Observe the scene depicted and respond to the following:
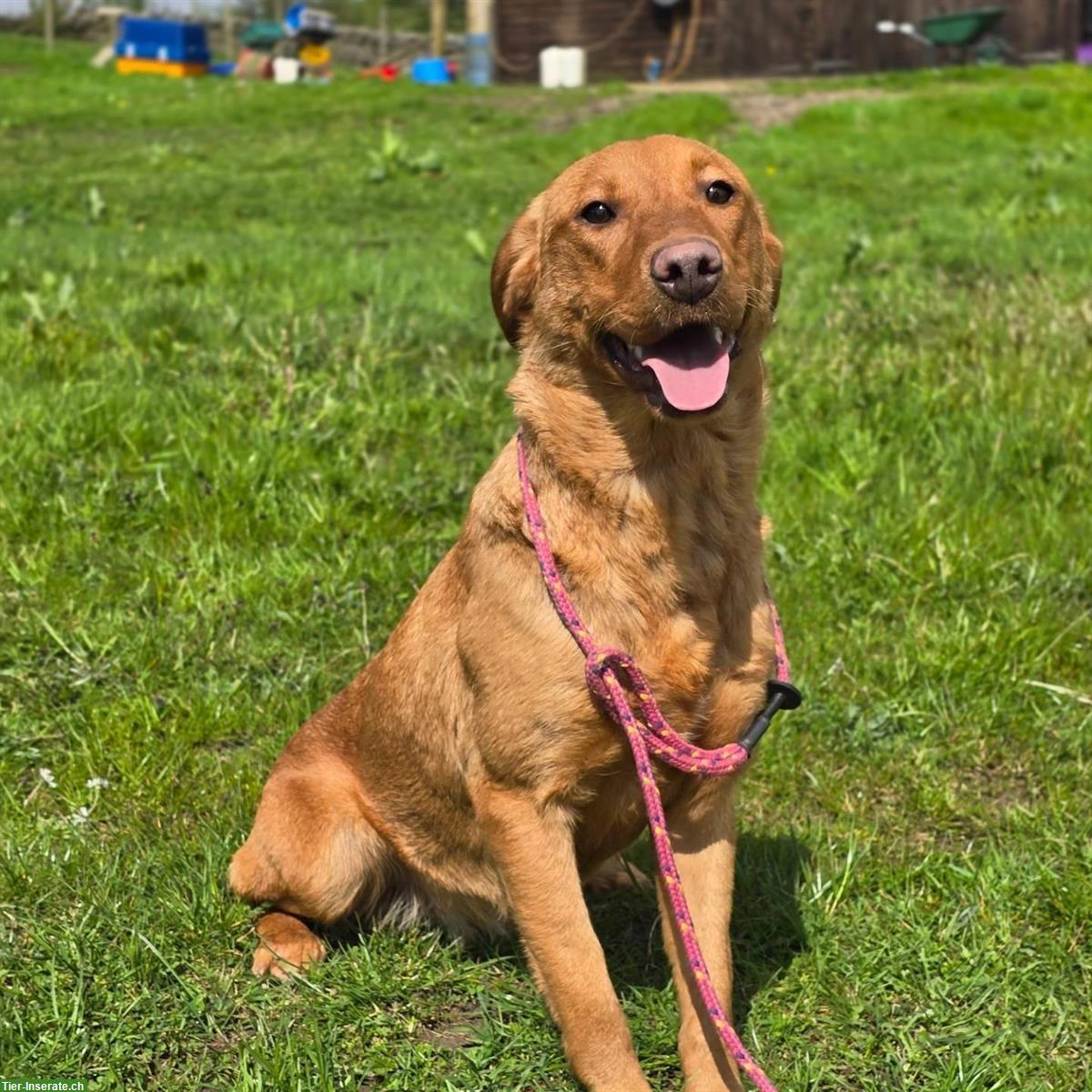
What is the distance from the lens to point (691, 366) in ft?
8.55

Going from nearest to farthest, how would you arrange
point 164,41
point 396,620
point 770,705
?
point 770,705 → point 396,620 → point 164,41

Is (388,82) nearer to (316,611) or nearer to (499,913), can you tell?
(316,611)

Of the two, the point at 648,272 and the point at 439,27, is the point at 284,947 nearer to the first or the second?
the point at 648,272

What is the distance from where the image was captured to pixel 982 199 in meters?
12.0

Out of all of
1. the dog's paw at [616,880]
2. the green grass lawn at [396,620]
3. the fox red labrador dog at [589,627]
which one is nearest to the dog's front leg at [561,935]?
the fox red labrador dog at [589,627]

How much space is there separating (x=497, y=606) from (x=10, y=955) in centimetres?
129

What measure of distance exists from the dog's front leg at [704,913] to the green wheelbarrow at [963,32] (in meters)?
24.5

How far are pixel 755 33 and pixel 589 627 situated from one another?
26.0 meters

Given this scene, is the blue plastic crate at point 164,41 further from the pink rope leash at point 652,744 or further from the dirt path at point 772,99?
the pink rope leash at point 652,744

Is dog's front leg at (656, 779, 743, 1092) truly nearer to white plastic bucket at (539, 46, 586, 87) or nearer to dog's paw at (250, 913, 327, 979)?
dog's paw at (250, 913, 327, 979)

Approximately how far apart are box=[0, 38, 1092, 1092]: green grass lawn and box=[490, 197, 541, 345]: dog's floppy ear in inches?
55.6

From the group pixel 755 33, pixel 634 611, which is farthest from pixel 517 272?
pixel 755 33

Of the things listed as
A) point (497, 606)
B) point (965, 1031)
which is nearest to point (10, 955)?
point (497, 606)

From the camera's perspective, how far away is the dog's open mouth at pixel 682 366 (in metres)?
2.54
